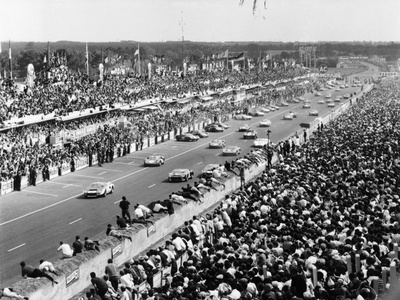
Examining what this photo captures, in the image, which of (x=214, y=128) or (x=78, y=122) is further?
(x=214, y=128)

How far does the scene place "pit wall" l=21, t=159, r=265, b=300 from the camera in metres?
17.6

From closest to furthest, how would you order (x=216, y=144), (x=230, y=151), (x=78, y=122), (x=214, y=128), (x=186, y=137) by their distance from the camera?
(x=230, y=151) → (x=78, y=122) → (x=216, y=144) → (x=186, y=137) → (x=214, y=128)

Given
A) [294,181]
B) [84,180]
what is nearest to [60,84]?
[84,180]

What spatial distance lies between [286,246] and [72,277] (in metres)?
6.55

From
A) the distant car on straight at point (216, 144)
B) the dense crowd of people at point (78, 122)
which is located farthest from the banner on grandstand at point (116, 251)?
the distant car on straight at point (216, 144)

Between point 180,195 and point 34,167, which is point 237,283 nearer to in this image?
point 180,195

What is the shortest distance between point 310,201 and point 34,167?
19.3 m

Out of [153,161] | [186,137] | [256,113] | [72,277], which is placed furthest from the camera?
[256,113]

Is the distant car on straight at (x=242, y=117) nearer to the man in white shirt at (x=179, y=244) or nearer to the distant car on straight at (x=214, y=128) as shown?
the distant car on straight at (x=214, y=128)

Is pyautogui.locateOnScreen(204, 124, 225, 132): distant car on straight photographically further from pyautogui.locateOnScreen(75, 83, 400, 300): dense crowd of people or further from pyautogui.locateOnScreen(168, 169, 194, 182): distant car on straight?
pyautogui.locateOnScreen(75, 83, 400, 300): dense crowd of people

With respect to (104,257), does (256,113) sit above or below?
below

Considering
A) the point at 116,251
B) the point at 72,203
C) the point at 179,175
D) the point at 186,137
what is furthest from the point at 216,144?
the point at 116,251

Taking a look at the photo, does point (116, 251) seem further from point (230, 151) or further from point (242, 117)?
point (242, 117)

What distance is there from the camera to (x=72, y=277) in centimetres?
1884
